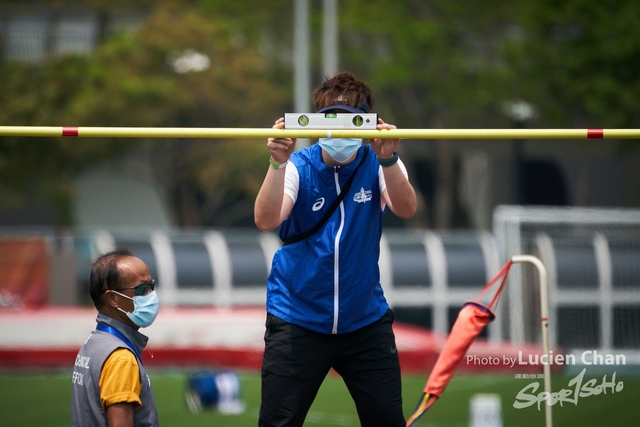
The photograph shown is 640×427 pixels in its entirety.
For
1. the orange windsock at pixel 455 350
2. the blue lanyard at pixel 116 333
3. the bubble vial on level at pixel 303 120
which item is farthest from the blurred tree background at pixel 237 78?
the blue lanyard at pixel 116 333

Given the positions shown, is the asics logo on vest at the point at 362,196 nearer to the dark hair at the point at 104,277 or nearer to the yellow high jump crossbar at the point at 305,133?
the yellow high jump crossbar at the point at 305,133

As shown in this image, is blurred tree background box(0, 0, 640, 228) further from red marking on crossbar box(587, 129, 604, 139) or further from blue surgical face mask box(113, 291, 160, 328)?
blue surgical face mask box(113, 291, 160, 328)

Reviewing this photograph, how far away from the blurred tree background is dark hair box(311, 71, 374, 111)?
15442 millimetres

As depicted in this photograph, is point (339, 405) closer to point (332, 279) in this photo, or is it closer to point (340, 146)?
point (332, 279)

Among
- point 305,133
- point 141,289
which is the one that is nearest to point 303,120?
point 305,133

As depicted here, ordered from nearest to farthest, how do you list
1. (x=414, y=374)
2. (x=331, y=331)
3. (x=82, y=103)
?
1. (x=331, y=331)
2. (x=414, y=374)
3. (x=82, y=103)

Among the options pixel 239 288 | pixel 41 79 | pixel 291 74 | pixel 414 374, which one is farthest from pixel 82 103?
pixel 414 374

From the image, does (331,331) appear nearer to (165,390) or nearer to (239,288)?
(165,390)

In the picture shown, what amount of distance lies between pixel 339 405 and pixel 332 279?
15.1 ft

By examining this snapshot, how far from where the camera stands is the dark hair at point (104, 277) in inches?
143

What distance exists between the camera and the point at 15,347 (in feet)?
35.8

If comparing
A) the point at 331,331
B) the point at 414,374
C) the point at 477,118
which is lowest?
the point at 414,374

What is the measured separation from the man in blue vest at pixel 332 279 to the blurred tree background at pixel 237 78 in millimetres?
15569

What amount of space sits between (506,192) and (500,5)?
15.3 ft
